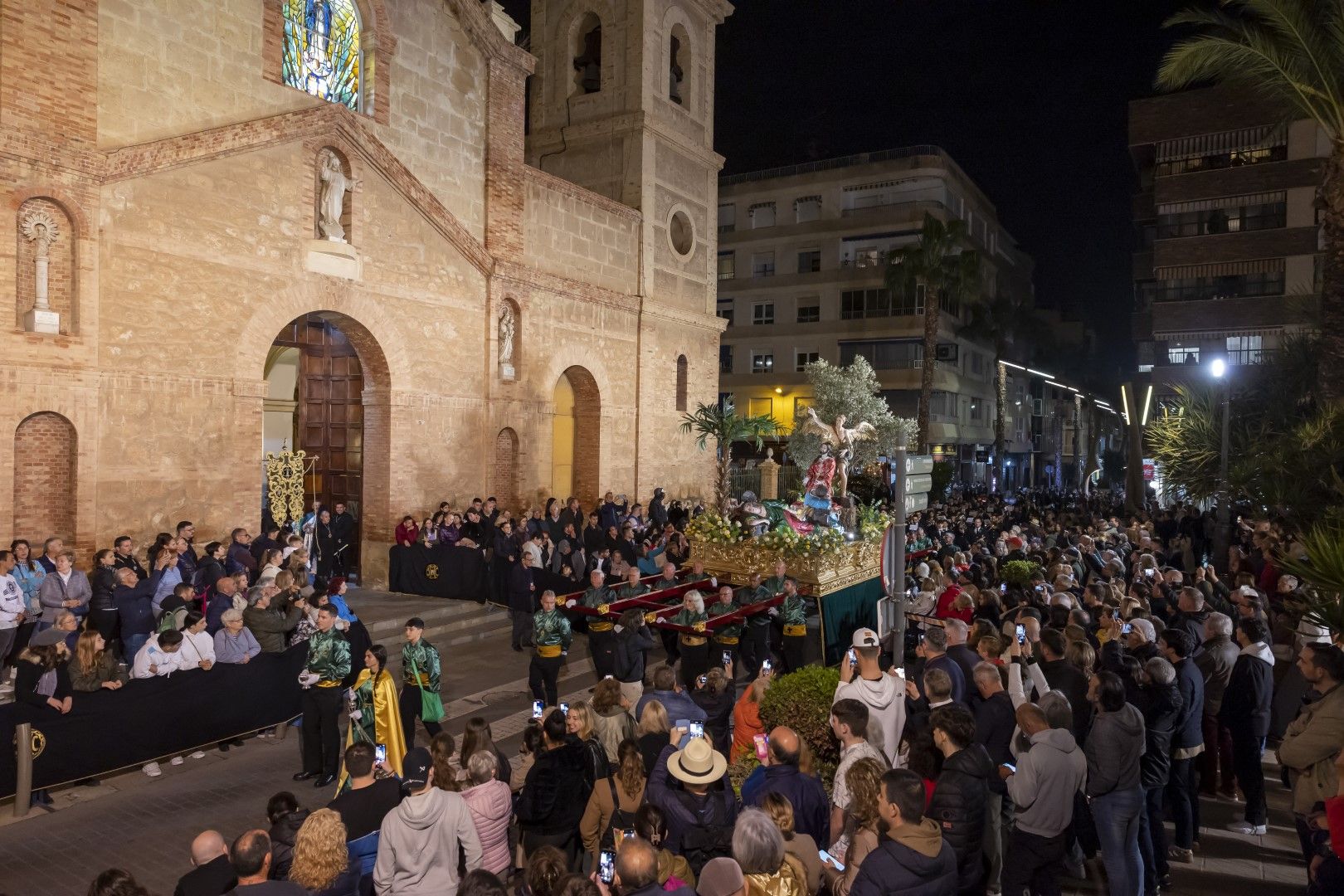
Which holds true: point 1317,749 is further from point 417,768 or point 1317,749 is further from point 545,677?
point 545,677

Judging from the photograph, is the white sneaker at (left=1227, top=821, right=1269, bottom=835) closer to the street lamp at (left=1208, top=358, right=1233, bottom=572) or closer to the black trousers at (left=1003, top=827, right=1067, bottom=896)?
the black trousers at (left=1003, top=827, right=1067, bottom=896)

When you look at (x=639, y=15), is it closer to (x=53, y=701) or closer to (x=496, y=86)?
(x=496, y=86)

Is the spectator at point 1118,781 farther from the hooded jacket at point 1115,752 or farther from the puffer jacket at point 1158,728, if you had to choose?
the puffer jacket at point 1158,728

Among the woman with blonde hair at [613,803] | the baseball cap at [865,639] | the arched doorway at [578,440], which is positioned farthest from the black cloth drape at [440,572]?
the woman with blonde hair at [613,803]

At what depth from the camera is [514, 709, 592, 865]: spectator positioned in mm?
6141

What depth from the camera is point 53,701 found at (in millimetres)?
8336

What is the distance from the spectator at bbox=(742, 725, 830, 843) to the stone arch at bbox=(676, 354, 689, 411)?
75.3ft

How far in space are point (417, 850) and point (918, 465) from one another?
5.69 metres

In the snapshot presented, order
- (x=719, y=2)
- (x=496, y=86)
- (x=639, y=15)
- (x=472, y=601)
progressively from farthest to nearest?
(x=719, y=2) < (x=639, y=15) < (x=496, y=86) < (x=472, y=601)

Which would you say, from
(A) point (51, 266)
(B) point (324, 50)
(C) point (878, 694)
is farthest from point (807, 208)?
(C) point (878, 694)

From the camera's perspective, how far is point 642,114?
84.3 feet

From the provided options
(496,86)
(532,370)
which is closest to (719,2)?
(496,86)

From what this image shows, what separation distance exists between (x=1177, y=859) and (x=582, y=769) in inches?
200

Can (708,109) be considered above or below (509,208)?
above
